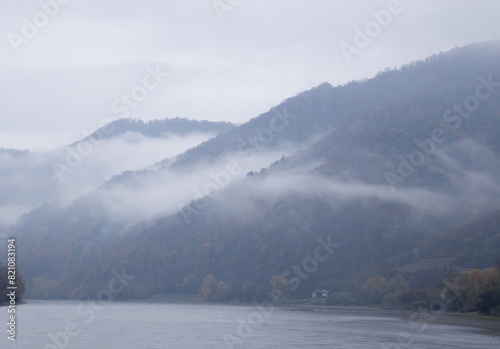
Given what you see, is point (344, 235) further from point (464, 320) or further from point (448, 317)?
point (464, 320)

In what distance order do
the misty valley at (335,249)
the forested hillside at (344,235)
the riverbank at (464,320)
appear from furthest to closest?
the forested hillside at (344,235) < the misty valley at (335,249) < the riverbank at (464,320)

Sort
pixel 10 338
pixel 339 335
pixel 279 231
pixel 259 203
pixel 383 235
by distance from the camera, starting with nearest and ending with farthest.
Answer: pixel 10 338 → pixel 339 335 → pixel 383 235 → pixel 279 231 → pixel 259 203

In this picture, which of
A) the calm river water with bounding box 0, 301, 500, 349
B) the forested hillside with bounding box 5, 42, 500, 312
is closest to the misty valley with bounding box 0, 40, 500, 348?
the forested hillside with bounding box 5, 42, 500, 312

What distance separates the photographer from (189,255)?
180 m

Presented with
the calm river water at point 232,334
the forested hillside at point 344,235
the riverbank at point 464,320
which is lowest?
the riverbank at point 464,320

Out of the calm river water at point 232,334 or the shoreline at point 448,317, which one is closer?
the calm river water at point 232,334

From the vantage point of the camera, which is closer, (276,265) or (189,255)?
(276,265)

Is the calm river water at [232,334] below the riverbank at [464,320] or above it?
above

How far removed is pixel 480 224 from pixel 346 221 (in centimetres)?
3334

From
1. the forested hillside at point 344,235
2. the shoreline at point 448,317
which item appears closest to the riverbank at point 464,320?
the shoreline at point 448,317

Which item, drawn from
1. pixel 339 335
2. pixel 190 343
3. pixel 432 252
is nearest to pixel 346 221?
pixel 432 252

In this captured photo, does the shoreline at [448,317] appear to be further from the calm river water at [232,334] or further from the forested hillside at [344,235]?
the forested hillside at [344,235]

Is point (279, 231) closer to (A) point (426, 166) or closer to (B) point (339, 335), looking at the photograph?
(A) point (426, 166)

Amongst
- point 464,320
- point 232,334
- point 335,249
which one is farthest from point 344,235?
point 232,334
